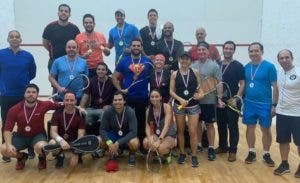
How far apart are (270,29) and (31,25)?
15.7 ft

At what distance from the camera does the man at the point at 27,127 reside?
173 inches

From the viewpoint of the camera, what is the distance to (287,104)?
13.9ft

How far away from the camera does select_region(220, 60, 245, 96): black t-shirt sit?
15.7 feet

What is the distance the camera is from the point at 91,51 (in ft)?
16.6

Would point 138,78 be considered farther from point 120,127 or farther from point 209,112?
point 209,112

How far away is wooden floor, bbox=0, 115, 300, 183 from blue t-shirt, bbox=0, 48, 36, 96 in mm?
862

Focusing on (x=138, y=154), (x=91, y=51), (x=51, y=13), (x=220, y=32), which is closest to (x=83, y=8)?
(x=51, y=13)

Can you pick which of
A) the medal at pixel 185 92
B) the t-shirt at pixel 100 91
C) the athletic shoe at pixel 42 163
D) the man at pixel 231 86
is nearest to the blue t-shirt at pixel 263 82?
the man at pixel 231 86

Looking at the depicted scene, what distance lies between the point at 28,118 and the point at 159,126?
1.45m

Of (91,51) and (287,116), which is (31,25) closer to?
(91,51)

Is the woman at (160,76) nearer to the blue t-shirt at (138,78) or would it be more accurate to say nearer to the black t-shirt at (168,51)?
the blue t-shirt at (138,78)

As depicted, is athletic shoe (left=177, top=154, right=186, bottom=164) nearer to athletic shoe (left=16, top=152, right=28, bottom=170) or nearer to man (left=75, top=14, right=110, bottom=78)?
man (left=75, top=14, right=110, bottom=78)

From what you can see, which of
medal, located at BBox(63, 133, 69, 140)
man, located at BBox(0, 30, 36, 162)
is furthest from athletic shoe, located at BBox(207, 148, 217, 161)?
man, located at BBox(0, 30, 36, 162)

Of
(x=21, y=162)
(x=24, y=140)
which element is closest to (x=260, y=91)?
(x=24, y=140)
